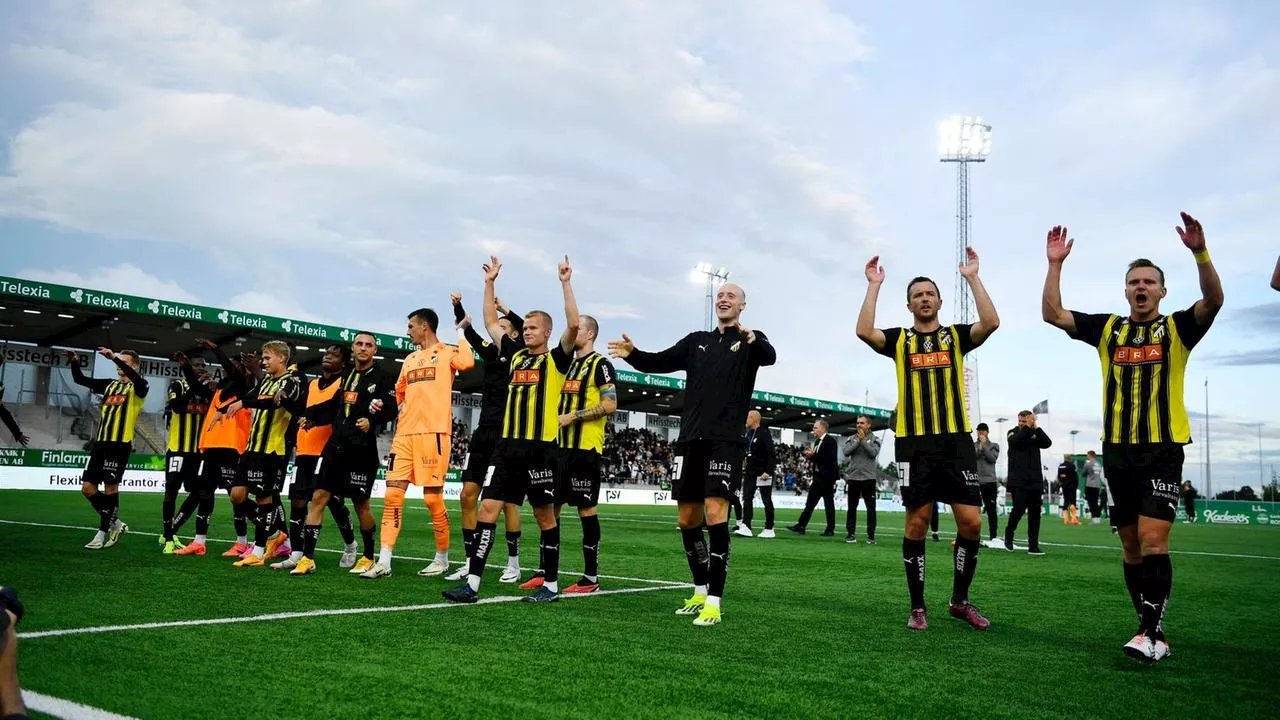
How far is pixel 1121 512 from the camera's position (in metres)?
5.34

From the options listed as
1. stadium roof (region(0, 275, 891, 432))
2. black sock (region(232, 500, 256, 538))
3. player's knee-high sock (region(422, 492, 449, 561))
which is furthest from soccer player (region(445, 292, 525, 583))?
stadium roof (region(0, 275, 891, 432))

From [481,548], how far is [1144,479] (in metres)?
4.39

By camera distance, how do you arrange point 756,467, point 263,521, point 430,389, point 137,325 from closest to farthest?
point 430,389
point 263,521
point 756,467
point 137,325

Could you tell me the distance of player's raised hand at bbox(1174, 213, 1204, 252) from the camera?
5039 mm

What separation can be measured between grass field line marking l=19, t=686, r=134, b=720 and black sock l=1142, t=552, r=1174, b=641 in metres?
4.94

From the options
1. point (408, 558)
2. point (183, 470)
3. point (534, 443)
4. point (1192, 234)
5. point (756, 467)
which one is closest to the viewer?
point (1192, 234)

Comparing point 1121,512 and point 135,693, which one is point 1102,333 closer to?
point 1121,512

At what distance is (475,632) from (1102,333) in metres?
4.08

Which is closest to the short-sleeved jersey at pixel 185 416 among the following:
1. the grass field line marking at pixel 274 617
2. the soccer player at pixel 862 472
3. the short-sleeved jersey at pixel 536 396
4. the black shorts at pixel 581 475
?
the short-sleeved jersey at pixel 536 396

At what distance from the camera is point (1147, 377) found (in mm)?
5316

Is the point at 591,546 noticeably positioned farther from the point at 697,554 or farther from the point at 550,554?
the point at 697,554

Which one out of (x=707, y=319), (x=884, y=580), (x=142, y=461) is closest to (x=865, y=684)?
(x=884, y=580)

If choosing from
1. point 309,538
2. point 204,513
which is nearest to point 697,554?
point 309,538

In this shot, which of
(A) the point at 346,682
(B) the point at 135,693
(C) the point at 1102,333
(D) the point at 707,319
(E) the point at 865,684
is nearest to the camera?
(B) the point at 135,693
